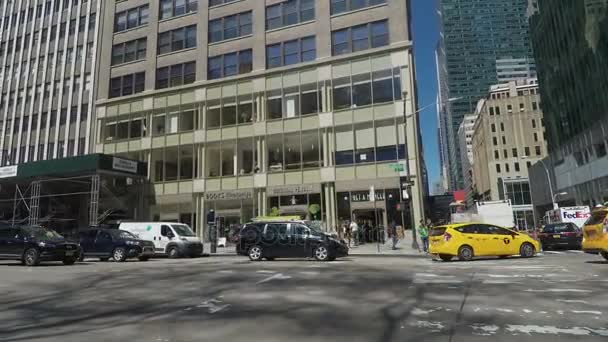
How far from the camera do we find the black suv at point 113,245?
19.8m

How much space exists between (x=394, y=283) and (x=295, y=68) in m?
26.2

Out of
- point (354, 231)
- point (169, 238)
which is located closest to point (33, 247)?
point (169, 238)

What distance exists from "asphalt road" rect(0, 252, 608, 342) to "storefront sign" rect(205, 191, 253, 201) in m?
21.3

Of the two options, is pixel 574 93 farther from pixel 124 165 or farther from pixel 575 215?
pixel 124 165

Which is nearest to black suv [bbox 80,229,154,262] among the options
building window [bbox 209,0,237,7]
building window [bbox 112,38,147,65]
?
building window [bbox 112,38,147,65]

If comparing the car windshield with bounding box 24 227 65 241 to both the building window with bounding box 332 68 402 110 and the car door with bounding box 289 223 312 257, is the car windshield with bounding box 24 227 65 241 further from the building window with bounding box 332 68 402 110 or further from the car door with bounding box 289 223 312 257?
the building window with bounding box 332 68 402 110

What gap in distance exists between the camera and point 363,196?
29922 mm

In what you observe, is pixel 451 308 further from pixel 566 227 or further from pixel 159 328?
pixel 566 227

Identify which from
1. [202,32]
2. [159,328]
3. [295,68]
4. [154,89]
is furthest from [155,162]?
[159,328]

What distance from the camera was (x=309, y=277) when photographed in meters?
11.2

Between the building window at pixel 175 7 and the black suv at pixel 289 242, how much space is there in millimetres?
27745

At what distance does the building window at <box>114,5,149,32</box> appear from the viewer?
134ft

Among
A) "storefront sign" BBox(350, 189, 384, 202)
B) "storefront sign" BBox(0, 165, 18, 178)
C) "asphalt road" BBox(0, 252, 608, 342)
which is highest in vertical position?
"storefront sign" BBox(0, 165, 18, 178)

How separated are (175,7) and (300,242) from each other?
101 feet
